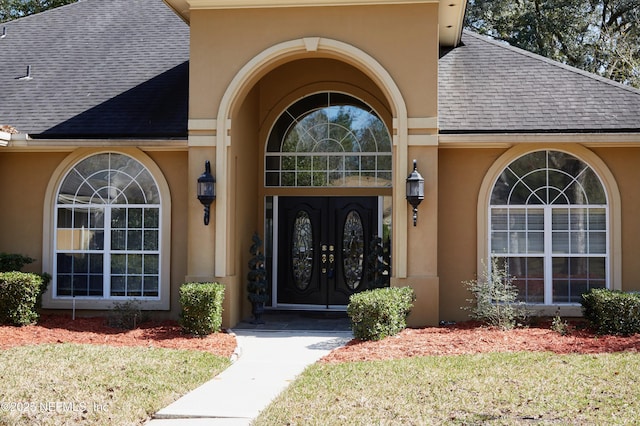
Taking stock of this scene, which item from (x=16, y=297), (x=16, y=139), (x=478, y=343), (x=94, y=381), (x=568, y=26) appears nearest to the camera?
(x=94, y=381)

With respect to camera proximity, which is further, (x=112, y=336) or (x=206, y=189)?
(x=206, y=189)

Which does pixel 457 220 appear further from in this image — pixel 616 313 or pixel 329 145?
pixel 329 145

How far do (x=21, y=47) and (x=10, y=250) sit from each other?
18.8 feet

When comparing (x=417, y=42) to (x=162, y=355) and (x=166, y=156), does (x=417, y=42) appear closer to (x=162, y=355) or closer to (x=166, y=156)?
(x=166, y=156)

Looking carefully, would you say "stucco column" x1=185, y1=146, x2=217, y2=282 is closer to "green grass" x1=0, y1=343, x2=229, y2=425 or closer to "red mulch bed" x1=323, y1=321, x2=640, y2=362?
"green grass" x1=0, y1=343, x2=229, y2=425

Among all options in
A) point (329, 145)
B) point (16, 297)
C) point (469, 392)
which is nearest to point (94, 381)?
point (469, 392)

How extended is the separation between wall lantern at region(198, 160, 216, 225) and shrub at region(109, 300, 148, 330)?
2053 mm

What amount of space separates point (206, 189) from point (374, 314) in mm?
3659

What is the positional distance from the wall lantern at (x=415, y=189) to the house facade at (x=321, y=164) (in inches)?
9.1

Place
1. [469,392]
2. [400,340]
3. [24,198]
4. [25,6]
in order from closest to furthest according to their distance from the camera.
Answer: [469,392], [400,340], [24,198], [25,6]

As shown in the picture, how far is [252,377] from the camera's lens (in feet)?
27.2

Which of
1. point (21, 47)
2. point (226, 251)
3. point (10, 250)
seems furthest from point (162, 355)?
point (21, 47)

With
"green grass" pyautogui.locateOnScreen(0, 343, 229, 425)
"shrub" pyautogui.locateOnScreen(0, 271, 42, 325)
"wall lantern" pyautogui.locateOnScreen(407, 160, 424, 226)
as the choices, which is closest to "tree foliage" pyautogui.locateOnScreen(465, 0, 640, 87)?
"wall lantern" pyautogui.locateOnScreen(407, 160, 424, 226)

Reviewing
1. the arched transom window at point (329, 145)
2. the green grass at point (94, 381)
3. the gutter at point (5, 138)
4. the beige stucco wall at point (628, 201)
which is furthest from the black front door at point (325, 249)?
the gutter at point (5, 138)
